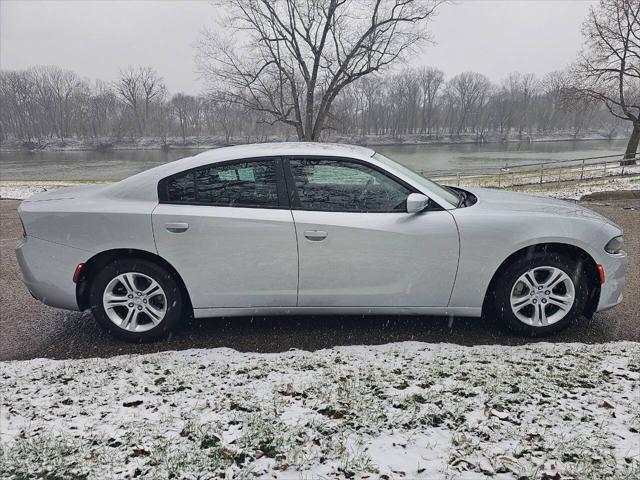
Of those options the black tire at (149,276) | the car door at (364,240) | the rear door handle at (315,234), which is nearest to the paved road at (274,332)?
the black tire at (149,276)

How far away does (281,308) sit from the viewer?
321cm

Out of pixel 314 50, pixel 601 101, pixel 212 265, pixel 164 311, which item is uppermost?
pixel 314 50

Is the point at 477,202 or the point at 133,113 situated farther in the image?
the point at 133,113

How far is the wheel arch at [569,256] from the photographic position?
10.3 feet

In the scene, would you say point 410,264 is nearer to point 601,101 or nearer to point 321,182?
point 321,182

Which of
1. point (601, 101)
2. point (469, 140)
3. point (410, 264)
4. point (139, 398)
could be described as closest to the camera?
point (139, 398)

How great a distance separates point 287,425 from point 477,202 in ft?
7.98

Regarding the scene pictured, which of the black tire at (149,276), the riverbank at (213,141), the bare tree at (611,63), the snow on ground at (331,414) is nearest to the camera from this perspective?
the snow on ground at (331,414)

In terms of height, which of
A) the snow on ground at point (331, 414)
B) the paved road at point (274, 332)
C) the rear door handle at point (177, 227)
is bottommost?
the paved road at point (274, 332)

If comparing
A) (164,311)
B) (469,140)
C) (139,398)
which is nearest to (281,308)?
(164,311)

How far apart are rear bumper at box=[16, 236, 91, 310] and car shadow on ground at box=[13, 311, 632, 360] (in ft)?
1.26

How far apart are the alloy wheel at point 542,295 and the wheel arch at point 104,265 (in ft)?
8.80

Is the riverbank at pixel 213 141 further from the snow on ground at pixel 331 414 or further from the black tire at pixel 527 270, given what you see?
the snow on ground at pixel 331 414

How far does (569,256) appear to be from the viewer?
3166 mm
